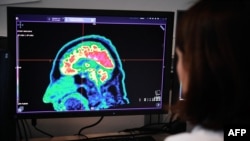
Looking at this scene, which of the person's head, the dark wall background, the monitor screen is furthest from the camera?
the monitor screen

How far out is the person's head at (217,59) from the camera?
749 millimetres

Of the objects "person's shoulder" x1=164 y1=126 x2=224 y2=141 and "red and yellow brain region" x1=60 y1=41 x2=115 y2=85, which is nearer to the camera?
"person's shoulder" x1=164 y1=126 x2=224 y2=141

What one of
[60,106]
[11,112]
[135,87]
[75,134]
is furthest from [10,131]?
[135,87]

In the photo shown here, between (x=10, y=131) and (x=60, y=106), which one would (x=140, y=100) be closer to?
(x=60, y=106)

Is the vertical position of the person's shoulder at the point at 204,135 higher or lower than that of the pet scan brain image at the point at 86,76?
lower

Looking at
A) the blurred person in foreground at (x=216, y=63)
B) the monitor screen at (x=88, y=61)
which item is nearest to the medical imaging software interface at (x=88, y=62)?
the monitor screen at (x=88, y=61)

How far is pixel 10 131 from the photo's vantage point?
1193 mm

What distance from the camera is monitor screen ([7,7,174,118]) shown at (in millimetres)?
1222

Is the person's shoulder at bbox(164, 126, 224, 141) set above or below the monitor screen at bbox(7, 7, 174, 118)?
below

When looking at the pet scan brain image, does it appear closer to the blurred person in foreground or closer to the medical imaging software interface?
the medical imaging software interface

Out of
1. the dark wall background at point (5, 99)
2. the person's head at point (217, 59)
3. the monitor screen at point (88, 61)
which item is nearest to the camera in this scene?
the person's head at point (217, 59)

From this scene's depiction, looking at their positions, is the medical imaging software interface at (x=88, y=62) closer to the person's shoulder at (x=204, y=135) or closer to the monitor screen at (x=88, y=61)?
the monitor screen at (x=88, y=61)

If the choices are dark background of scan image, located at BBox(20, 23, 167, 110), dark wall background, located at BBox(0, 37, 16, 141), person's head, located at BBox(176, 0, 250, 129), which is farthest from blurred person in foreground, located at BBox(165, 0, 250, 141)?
dark wall background, located at BBox(0, 37, 16, 141)

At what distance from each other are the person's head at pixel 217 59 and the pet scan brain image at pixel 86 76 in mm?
476
